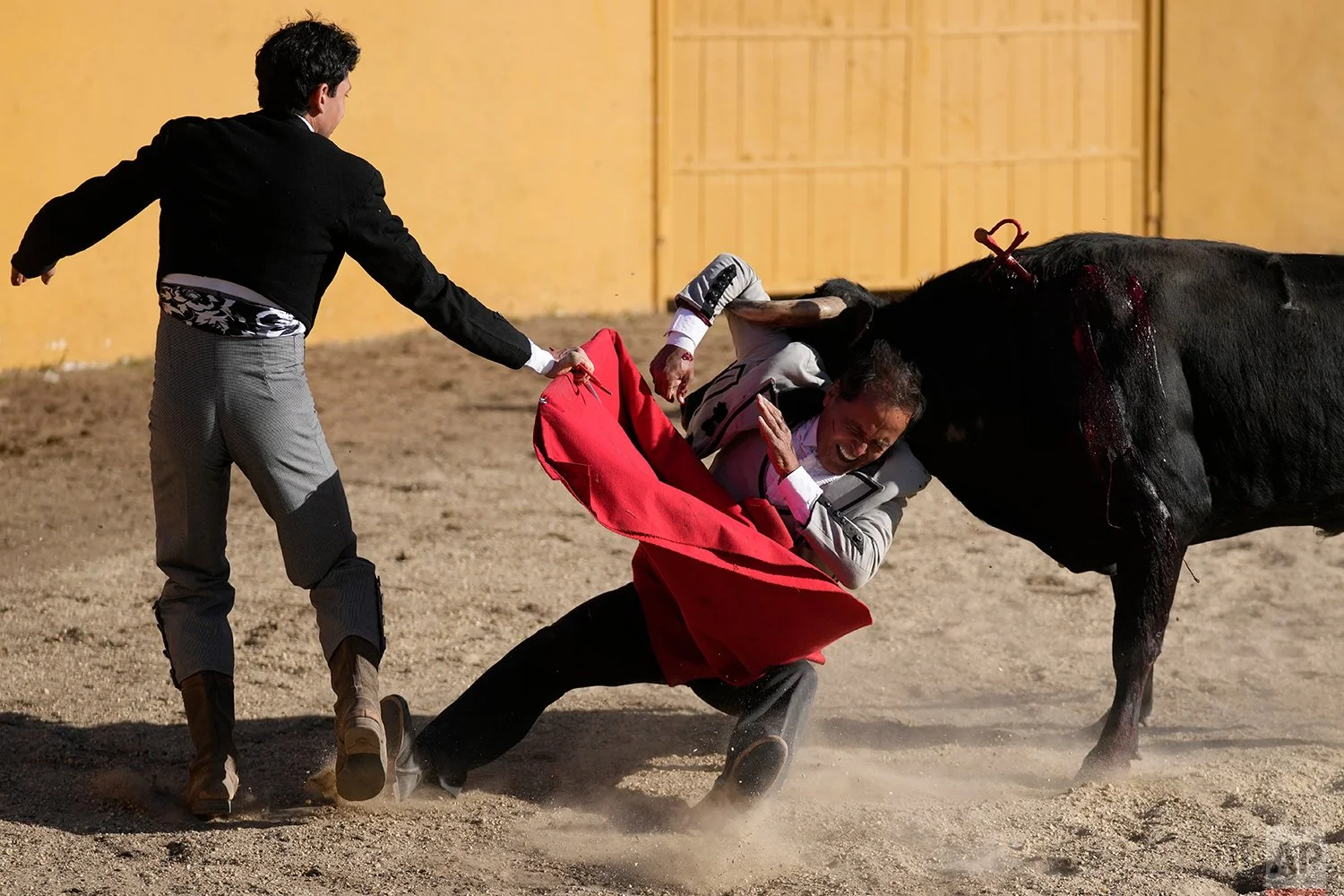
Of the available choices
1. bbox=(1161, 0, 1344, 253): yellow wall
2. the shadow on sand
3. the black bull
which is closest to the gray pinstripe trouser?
the shadow on sand

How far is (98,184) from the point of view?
12.3 ft

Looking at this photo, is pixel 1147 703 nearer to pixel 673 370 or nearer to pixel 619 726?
pixel 619 726

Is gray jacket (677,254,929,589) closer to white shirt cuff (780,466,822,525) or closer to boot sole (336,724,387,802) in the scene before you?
white shirt cuff (780,466,822,525)

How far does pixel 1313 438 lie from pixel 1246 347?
0.28 metres

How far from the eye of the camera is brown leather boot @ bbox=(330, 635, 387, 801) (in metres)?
3.74

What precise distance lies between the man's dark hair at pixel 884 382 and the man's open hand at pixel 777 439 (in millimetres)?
167

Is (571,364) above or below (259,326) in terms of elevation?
below

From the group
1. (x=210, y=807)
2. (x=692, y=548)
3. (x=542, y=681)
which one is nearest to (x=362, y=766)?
(x=210, y=807)

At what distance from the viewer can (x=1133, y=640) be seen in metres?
4.24

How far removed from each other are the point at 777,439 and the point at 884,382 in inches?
10.7

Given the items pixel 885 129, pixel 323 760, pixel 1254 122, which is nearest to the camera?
pixel 323 760

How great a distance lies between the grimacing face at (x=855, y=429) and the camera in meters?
3.82

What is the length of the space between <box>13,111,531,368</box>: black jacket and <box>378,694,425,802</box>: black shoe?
0.85 metres

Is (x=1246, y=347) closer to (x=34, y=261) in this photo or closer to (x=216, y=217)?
(x=216, y=217)
